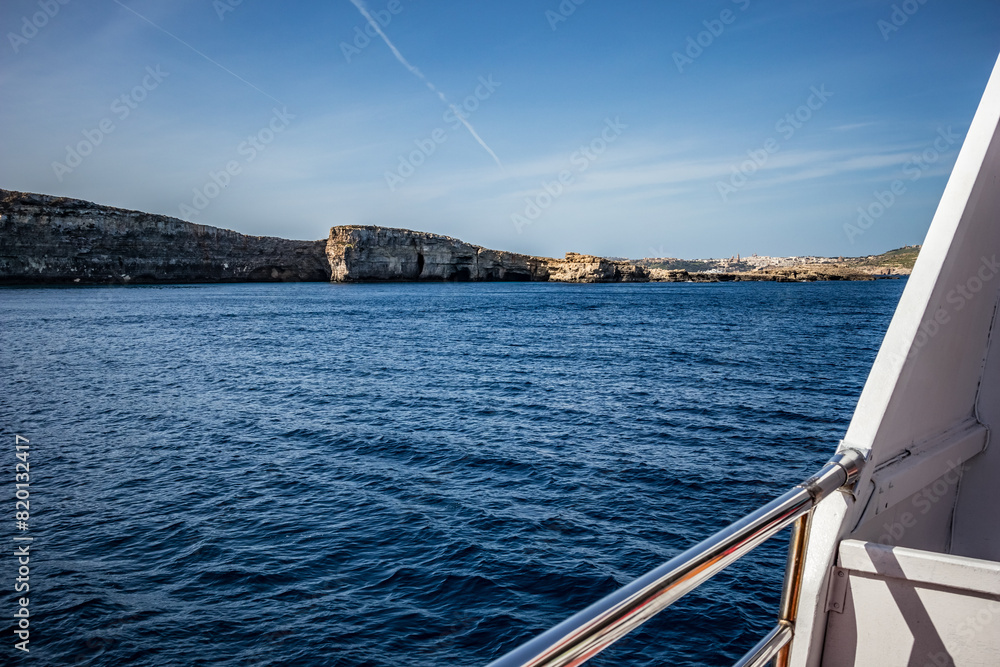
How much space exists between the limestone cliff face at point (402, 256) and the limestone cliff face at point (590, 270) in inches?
600

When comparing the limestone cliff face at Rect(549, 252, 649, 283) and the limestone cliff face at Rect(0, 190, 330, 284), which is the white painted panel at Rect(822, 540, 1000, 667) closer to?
the limestone cliff face at Rect(0, 190, 330, 284)

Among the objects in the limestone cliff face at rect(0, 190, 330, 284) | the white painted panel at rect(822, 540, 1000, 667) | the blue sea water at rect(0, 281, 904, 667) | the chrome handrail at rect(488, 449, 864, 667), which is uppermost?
the limestone cliff face at rect(0, 190, 330, 284)

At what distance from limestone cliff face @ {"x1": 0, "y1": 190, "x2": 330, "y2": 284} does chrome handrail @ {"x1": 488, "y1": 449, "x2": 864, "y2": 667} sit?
125211mm

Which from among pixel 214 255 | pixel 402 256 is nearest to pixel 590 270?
pixel 402 256

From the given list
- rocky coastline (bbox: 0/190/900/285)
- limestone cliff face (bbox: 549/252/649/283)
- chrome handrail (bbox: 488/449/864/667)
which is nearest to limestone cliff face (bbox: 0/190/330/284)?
rocky coastline (bbox: 0/190/900/285)

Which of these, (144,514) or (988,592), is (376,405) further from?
(988,592)

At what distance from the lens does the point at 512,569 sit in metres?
8.22

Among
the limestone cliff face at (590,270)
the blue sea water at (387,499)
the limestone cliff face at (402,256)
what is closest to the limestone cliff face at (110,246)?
the limestone cliff face at (402,256)

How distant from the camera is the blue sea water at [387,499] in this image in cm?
691

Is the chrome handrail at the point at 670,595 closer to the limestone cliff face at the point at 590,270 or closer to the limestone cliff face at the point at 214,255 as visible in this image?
the limestone cliff face at the point at 214,255

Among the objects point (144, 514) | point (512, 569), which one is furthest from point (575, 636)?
point (144, 514)

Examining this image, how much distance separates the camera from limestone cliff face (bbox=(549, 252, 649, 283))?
158m

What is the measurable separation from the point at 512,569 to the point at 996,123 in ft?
23.9

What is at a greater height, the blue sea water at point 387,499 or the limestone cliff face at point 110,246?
the limestone cliff face at point 110,246
